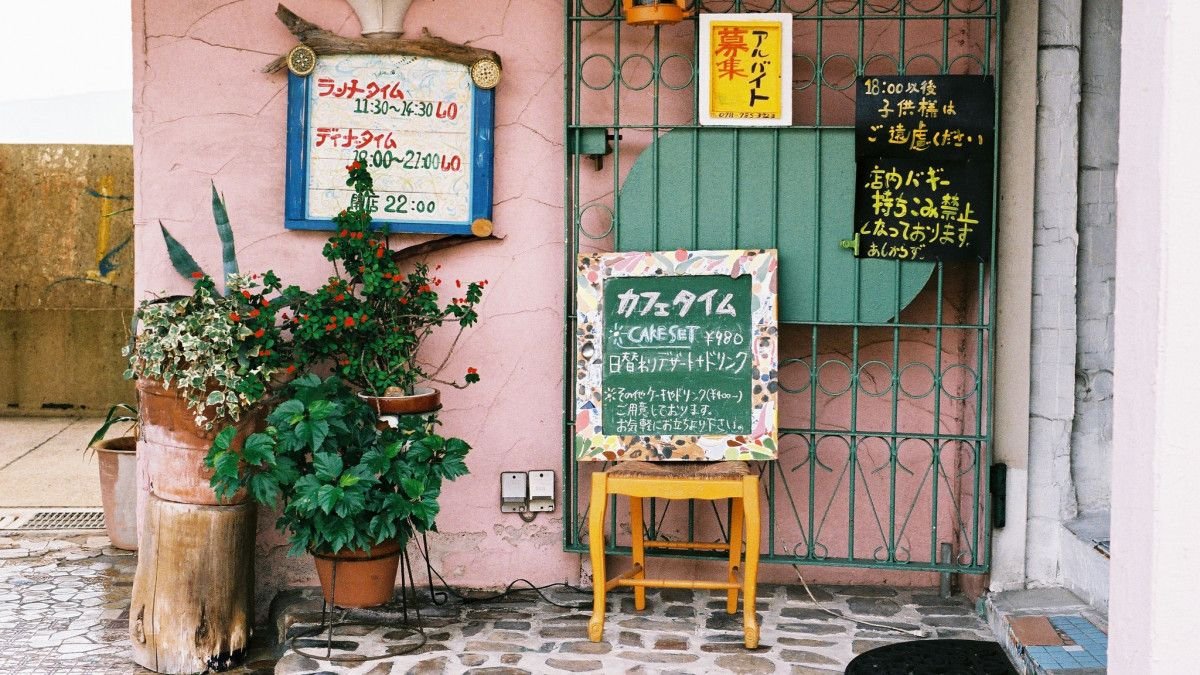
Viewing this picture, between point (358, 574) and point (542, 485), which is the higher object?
point (542, 485)

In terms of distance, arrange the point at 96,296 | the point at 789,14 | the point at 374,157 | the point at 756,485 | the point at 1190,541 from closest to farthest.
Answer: the point at 1190,541, the point at 756,485, the point at 789,14, the point at 374,157, the point at 96,296

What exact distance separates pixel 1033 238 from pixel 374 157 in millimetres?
2470

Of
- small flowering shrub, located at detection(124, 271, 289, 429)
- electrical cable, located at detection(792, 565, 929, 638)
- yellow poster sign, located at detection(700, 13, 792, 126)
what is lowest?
electrical cable, located at detection(792, 565, 929, 638)

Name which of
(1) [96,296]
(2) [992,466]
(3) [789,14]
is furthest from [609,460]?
(1) [96,296]

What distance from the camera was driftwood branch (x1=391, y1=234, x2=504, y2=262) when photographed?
4555 millimetres

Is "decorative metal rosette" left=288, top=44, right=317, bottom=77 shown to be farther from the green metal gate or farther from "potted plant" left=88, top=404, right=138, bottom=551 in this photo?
"potted plant" left=88, top=404, right=138, bottom=551

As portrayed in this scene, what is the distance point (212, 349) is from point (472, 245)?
43.6 inches

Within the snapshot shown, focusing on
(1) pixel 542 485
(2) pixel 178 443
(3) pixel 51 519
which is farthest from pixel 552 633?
(3) pixel 51 519

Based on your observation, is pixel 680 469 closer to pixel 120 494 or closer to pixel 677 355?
pixel 677 355

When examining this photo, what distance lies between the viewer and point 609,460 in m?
4.25

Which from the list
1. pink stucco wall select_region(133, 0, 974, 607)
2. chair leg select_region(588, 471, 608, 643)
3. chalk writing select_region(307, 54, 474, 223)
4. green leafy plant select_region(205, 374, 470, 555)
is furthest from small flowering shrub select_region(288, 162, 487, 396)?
chair leg select_region(588, 471, 608, 643)

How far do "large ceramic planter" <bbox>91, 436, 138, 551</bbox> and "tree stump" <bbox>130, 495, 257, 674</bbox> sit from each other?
1.35 m

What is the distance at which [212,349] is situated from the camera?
156 inches

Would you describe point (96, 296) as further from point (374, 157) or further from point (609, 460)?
point (609, 460)
